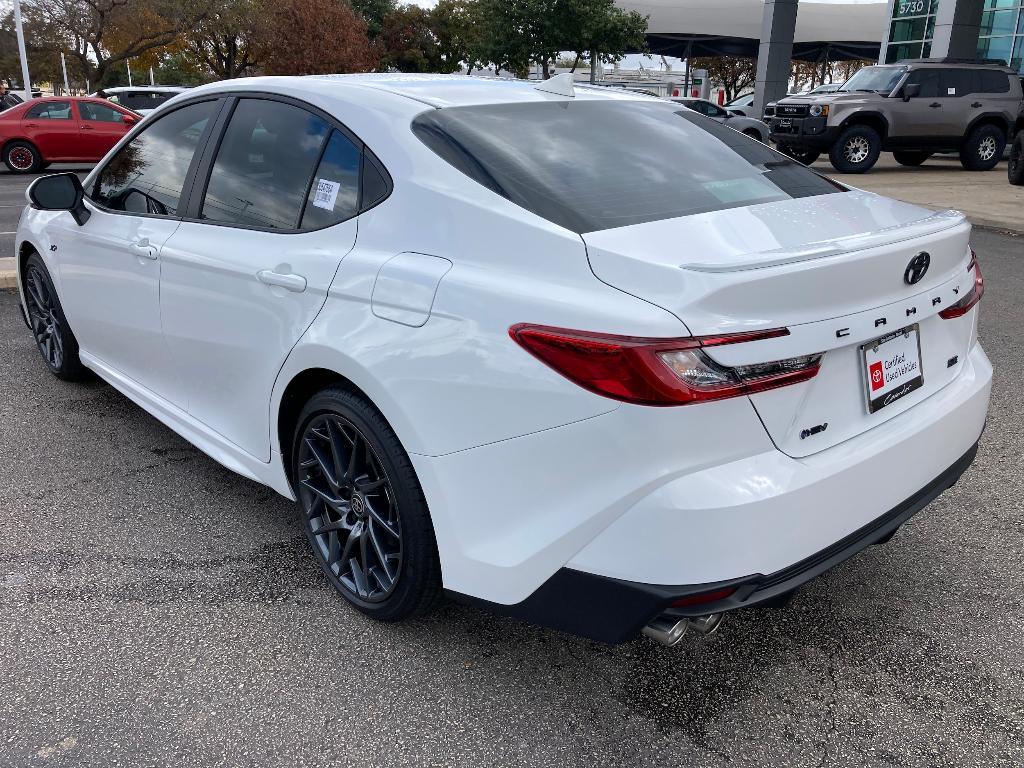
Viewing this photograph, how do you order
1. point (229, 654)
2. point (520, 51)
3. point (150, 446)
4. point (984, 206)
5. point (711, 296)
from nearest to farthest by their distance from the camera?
point (711, 296)
point (229, 654)
point (150, 446)
point (984, 206)
point (520, 51)

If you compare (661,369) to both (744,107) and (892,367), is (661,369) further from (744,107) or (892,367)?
(744,107)

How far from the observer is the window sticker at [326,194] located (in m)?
2.77

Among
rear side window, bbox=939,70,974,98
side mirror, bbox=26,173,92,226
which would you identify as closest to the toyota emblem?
side mirror, bbox=26,173,92,226

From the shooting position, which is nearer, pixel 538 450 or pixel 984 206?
pixel 538 450

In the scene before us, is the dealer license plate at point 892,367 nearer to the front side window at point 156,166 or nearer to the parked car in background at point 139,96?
the front side window at point 156,166

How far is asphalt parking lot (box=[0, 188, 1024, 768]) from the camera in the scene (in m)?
2.28

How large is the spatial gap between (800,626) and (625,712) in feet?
2.35

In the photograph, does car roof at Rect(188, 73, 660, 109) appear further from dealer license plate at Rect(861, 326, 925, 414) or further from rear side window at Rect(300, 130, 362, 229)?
dealer license plate at Rect(861, 326, 925, 414)

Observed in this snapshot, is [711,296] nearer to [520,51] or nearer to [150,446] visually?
[150,446]

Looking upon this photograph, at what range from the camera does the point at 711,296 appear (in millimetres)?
1931

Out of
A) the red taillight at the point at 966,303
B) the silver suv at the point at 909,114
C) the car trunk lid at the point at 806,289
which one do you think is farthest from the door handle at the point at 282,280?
the silver suv at the point at 909,114

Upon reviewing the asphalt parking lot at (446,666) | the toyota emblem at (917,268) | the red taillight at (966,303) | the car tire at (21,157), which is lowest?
the car tire at (21,157)

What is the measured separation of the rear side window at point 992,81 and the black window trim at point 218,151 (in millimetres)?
18535

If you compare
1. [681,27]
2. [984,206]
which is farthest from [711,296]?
[681,27]
